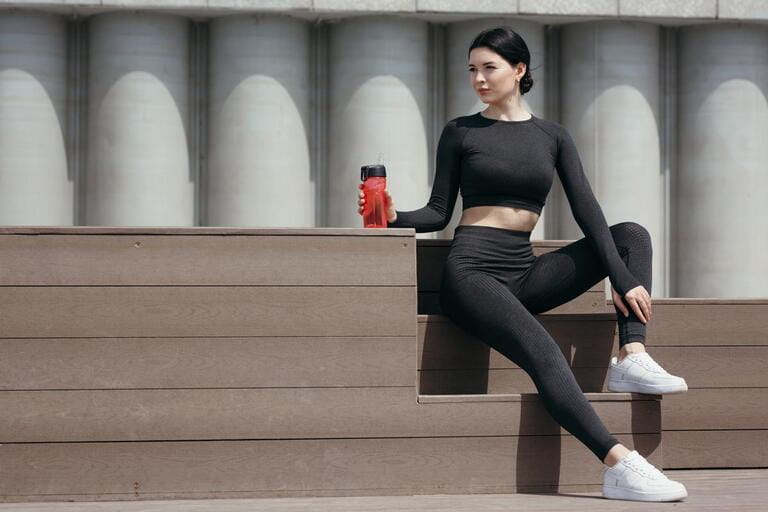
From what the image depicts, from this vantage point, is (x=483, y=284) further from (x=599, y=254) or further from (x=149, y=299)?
(x=149, y=299)

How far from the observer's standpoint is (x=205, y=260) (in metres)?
2.94

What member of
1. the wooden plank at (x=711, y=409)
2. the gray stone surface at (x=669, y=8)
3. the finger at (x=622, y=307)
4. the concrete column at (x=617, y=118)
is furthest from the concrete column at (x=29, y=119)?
the finger at (x=622, y=307)

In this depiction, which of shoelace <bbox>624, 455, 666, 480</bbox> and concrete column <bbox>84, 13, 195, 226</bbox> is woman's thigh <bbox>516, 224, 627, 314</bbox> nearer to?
shoelace <bbox>624, 455, 666, 480</bbox>

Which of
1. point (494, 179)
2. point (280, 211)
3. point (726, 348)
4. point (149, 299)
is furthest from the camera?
point (280, 211)

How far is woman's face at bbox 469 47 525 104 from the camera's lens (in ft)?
10.6

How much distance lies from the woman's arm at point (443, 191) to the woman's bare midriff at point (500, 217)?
88 millimetres

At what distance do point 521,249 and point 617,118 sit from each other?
279 cm

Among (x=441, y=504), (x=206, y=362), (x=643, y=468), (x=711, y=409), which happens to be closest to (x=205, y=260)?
(x=206, y=362)

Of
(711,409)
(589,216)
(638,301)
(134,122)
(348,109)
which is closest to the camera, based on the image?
(638,301)

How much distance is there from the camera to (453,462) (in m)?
2.96

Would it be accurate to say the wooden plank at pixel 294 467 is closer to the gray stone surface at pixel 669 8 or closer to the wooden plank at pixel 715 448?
the wooden plank at pixel 715 448

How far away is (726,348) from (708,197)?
8.12 ft

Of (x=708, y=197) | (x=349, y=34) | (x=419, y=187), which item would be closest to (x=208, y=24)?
(x=349, y=34)

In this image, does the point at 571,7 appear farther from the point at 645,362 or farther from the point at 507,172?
the point at 645,362
